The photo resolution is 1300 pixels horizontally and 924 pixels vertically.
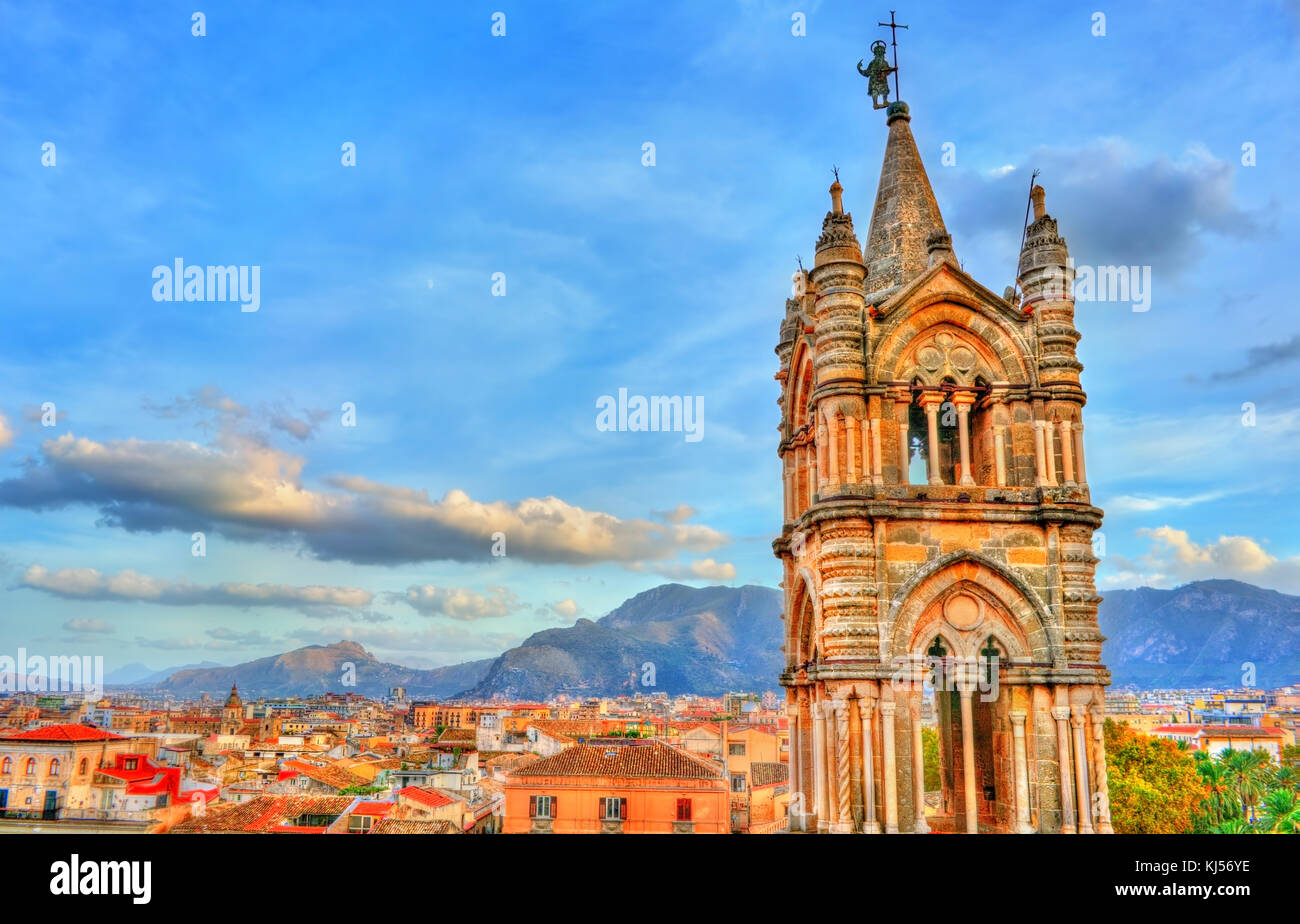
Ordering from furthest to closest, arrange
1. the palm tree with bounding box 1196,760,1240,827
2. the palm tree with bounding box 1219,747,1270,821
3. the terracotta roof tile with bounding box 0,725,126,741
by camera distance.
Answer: the palm tree with bounding box 1219,747,1270,821
the terracotta roof tile with bounding box 0,725,126,741
the palm tree with bounding box 1196,760,1240,827

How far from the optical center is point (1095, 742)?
14.7 metres

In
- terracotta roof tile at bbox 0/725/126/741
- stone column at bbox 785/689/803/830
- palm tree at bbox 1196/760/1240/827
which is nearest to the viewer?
stone column at bbox 785/689/803/830

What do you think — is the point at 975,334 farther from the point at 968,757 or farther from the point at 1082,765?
the point at 1082,765

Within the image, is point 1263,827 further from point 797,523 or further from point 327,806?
point 327,806

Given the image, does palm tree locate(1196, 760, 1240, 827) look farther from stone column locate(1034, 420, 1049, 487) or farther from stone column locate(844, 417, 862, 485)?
stone column locate(844, 417, 862, 485)

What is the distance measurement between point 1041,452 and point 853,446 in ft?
9.75

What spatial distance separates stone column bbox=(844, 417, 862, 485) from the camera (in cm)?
1523

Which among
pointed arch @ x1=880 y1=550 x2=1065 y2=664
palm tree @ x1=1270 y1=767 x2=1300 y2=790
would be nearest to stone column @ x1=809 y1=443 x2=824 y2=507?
pointed arch @ x1=880 y1=550 x2=1065 y2=664

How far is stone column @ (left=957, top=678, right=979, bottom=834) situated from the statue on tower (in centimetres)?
1065

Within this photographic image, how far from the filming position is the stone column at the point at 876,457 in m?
15.2

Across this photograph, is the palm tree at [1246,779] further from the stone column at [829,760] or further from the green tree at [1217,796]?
the stone column at [829,760]

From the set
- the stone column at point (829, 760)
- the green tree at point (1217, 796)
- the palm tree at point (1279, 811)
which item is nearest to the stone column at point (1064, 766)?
the stone column at point (829, 760)
